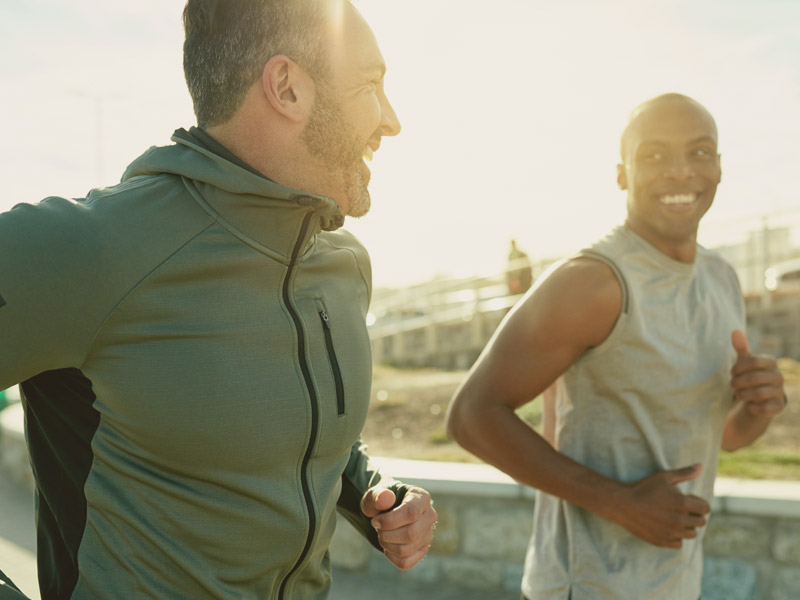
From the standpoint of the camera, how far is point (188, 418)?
1.57 metres

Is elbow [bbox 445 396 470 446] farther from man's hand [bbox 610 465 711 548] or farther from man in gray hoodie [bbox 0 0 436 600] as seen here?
man in gray hoodie [bbox 0 0 436 600]

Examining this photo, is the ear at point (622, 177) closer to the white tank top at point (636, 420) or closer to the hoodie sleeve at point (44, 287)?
the white tank top at point (636, 420)

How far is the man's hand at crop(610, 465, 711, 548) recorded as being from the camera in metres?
2.47

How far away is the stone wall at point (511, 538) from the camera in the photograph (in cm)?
413

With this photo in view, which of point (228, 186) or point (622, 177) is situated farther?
point (622, 177)

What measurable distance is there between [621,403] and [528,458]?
306mm

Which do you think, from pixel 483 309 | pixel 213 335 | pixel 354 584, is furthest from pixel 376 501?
pixel 483 309

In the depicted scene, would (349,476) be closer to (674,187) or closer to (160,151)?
(160,151)

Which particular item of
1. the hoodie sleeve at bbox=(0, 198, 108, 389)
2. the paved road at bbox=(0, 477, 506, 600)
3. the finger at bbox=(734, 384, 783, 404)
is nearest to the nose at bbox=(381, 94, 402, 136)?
the hoodie sleeve at bbox=(0, 198, 108, 389)

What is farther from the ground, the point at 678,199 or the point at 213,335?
the point at 678,199

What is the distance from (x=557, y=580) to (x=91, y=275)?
1.71 m

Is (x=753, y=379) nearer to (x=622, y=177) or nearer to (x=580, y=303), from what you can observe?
(x=580, y=303)

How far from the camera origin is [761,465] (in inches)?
228

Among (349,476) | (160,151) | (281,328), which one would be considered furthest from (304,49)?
(349,476)
